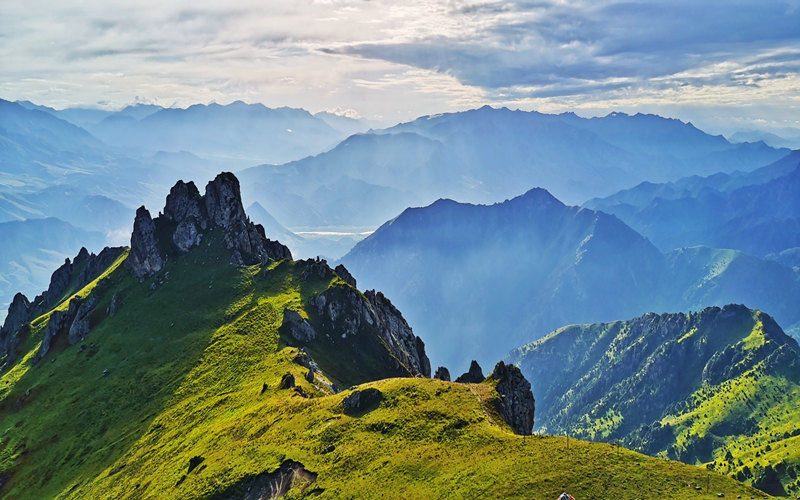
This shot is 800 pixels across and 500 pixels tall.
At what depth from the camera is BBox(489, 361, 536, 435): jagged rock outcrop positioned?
9556 centimetres

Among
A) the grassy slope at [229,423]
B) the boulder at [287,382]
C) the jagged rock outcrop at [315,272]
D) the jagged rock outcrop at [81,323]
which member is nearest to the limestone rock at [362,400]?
the grassy slope at [229,423]

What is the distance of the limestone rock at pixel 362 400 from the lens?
3354 inches

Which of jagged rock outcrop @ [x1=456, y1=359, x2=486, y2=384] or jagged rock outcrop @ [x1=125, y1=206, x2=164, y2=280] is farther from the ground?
jagged rock outcrop @ [x1=125, y1=206, x2=164, y2=280]

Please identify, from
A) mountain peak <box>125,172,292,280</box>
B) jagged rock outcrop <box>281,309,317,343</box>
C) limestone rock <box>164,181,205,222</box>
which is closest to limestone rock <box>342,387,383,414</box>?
jagged rock outcrop <box>281,309,317,343</box>

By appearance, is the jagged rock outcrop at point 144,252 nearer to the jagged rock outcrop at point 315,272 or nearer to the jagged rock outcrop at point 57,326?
the jagged rock outcrop at point 57,326

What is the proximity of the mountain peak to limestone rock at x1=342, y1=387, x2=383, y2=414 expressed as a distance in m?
99.6

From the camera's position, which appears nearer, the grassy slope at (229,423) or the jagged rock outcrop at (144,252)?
the grassy slope at (229,423)

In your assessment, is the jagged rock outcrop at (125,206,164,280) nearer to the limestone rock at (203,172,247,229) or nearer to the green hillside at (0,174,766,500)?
the green hillside at (0,174,766,500)

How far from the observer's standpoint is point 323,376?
120 metres

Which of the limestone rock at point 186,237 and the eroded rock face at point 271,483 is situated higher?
the limestone rock at point 186,237

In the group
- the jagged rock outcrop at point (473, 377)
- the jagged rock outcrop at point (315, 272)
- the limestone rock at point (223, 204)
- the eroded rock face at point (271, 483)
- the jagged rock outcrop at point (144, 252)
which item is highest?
the limestone rock at point (223, 204)

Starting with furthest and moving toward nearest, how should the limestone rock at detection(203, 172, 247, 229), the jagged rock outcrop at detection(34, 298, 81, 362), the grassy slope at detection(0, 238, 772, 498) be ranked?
1. the limestone rock at detection(203, 172, 247, 229)
2. the jagged rock outcrop at detection(34, 298, 81, 362)
3. the grassy slope at detection(0, 238, 772, 498)

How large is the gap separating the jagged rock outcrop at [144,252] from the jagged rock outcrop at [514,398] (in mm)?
127299

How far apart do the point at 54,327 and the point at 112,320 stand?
26082 millimetres
